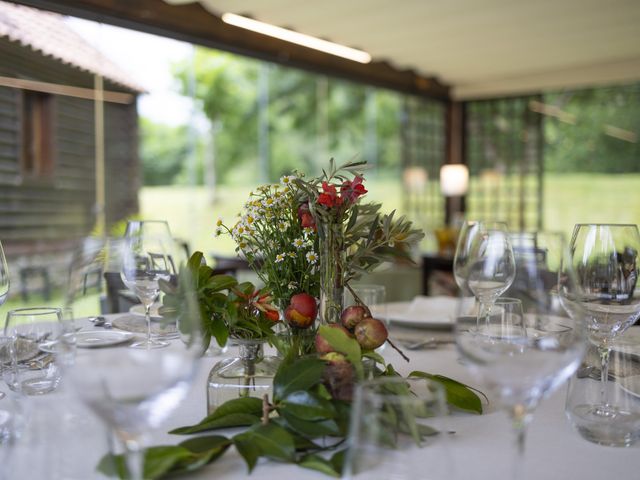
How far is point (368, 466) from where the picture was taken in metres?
0.49

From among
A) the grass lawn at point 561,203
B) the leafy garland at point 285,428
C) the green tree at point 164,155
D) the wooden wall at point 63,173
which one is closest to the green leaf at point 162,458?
the leafy garland at point 285,428

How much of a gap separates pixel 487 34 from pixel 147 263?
5301mm

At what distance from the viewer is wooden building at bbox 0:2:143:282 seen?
405 cm

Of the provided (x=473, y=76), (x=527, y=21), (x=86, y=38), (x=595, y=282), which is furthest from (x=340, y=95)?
(x=595, y=282)

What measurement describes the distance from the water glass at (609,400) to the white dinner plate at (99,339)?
1.94ft

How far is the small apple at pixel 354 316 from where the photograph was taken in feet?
2.95

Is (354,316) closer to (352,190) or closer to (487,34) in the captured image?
(352,190)

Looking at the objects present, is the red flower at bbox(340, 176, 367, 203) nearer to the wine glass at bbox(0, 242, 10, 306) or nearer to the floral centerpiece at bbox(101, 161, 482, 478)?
the floral centerpiece at bbox(101, 161, 482, 478)

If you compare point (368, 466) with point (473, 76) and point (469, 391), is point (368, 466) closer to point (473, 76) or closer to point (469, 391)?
point (469, 391)

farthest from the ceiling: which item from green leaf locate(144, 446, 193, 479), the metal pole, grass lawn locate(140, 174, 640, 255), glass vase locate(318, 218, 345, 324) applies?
green leaf locate(144, 446, 193, 479)

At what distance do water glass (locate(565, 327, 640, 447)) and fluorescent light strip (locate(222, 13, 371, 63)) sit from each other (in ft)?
14.5

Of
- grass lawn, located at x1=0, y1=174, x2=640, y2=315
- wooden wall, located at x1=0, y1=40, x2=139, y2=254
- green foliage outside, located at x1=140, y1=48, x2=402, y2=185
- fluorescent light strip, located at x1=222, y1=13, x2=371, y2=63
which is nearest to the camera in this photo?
wooden wall, located at x1=0, y1=40, x2=139, y2=254

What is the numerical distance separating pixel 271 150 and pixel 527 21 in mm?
8196

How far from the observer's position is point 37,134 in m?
4.68
